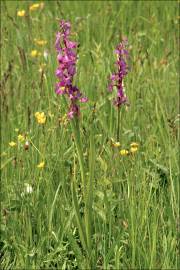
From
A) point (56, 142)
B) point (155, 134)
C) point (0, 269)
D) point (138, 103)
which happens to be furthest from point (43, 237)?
point (138, 103)

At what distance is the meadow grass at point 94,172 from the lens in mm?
2074

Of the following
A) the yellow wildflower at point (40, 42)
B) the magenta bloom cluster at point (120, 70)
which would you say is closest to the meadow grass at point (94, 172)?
the yellow wildflower at point (40, 42)

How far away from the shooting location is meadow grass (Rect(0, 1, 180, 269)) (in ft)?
6.81

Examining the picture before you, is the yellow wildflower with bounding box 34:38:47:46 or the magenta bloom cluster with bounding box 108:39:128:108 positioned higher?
the yellow wildflower with bounding box 34:38:47:46

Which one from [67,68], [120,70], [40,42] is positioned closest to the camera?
[67,68]

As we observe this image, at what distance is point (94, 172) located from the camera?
2.42 m

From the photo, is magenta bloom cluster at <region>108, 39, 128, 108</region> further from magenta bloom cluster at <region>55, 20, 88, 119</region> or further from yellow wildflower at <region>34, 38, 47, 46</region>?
yellow wildflower at <region>34, 38, 47, 46</region>

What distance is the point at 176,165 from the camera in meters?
2.39

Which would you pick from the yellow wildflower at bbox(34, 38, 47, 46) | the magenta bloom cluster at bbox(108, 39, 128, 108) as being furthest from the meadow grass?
the magenta bloom cluster at bbox(108, 39, 128, 108)

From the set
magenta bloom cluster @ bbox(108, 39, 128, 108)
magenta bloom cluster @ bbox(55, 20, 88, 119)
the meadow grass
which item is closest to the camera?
magenta bloom cluster @ bbox(55, 20, 88, 119)

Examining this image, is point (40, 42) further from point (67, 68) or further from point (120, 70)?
point (67, 68)

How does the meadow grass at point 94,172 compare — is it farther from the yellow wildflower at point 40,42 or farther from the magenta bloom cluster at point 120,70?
the magenta bloom cluster at point 120,70

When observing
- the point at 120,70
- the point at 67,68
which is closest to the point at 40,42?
the point at 120,70

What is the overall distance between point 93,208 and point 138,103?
41.0 inches
